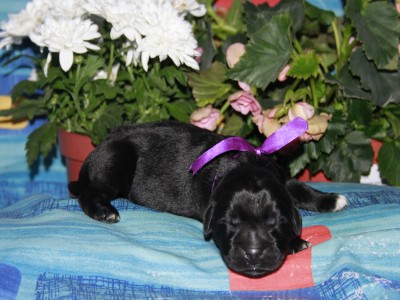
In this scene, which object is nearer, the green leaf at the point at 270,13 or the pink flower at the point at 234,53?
the pink flower at the point at 234,53

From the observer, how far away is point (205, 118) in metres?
2.94

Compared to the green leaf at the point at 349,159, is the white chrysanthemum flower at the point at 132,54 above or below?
above

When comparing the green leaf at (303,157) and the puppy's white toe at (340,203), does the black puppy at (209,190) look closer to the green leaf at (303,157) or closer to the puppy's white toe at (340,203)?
the puppy's white toe at (340,203)

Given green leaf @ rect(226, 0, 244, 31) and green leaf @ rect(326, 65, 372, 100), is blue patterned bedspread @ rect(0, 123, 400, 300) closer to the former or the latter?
green leaf @ rect(326, 65, 372, 100)

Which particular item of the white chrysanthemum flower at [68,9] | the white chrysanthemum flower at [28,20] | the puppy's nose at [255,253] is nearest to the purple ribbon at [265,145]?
the puppy's nose at [255,253]

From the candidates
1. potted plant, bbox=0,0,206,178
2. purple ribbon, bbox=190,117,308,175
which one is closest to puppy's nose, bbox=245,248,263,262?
purple ribbon, bbox=190,117,308,175

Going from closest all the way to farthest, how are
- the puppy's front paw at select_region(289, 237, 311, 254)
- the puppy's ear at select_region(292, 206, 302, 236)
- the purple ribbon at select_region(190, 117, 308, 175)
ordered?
the puppy's ear at select_region(292, 206, 302, 236) → the puppy's front paw at select_region(289, 237, 311, 254) → the purple ribbon at select_region(190, 117, 308, 175)

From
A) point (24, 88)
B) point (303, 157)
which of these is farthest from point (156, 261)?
point (24, 88)

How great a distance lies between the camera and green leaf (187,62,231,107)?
2992 millimetres

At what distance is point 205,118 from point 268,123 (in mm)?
301

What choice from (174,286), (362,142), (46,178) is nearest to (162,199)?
(174,286)

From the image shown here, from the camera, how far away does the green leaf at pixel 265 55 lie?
280 centimetres

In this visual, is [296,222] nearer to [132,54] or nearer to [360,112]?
[360,112]

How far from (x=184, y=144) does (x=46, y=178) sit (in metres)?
1.46
